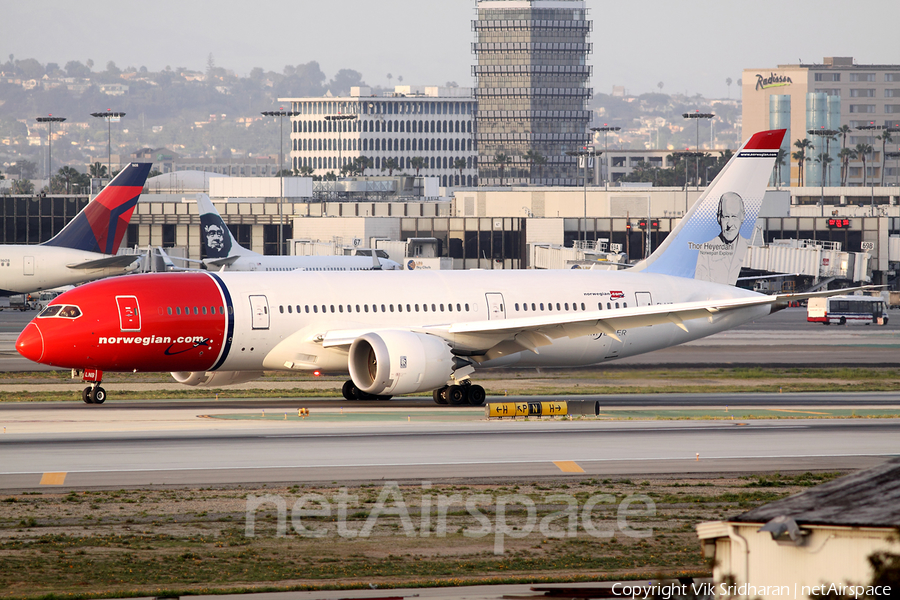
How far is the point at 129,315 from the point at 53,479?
12.5 metres

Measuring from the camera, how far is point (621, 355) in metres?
44.2

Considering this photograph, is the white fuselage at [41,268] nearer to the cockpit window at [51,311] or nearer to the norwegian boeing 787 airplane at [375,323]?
the cockpit window at [51,311]

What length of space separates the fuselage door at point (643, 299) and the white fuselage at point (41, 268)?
137ft

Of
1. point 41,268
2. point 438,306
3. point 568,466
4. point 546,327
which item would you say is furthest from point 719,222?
point 41,268

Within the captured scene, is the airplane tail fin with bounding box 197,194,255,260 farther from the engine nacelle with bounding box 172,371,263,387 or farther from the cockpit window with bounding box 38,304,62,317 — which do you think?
the cockpit window with bounding box 38,304,62,317

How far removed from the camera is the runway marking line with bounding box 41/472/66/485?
81.3 ft

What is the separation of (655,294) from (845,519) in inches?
1335

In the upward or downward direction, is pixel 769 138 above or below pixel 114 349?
above

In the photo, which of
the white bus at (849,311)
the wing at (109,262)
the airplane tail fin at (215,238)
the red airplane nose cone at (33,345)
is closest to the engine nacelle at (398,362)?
the red airplane nose cone at (33,345)

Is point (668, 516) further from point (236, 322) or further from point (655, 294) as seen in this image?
point (655, 294)

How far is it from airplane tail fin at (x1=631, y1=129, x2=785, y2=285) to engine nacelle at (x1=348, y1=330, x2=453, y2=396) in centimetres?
1309

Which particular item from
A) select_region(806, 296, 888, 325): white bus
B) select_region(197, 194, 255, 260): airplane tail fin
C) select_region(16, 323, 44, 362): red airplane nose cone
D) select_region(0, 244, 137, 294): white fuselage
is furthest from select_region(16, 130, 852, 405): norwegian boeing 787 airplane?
select_region(197, 194, 255, 260): airplane tail fin

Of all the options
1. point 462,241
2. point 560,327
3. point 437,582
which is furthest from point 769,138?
point 462,241

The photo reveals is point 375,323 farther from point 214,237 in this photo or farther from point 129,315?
point 214,237
